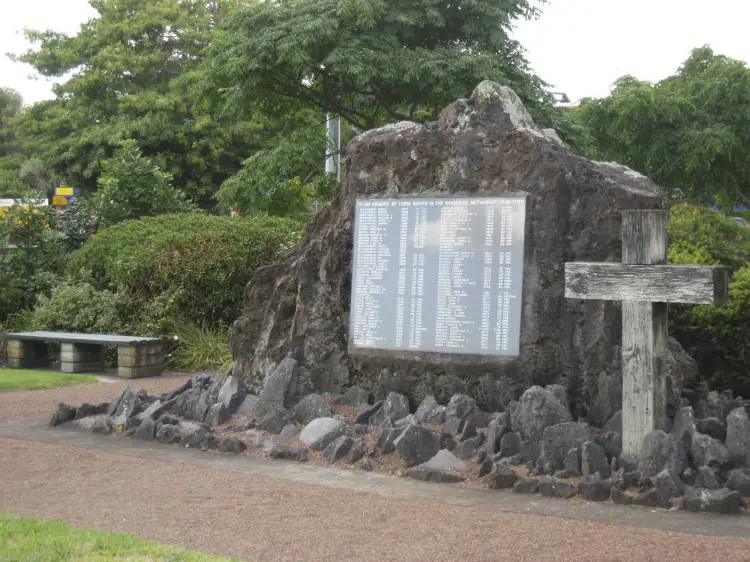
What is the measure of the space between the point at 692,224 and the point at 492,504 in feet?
20.3

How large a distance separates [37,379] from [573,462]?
8.42 meters

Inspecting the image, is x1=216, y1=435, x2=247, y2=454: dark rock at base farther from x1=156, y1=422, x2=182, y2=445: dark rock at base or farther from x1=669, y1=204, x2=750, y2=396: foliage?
x1=669, y1=204, x2=750, y2=396: foliage

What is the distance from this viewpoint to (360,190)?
8.59 m

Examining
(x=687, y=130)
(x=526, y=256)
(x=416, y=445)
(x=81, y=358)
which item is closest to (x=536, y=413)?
(x=416, y=445)

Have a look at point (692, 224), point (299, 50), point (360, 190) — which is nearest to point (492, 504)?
point (360, 190)

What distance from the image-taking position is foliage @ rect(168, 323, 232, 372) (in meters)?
13.1

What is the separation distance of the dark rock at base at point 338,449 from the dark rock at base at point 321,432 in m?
0.17

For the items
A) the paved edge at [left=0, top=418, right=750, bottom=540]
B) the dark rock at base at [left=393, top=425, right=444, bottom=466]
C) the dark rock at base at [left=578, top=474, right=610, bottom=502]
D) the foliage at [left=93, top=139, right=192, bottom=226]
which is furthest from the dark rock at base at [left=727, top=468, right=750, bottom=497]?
the foliage at [left=93, top=139, right=192, bottom=226]

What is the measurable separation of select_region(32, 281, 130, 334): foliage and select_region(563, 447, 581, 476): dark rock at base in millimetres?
9457

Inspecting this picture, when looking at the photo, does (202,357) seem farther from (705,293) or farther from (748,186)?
(748,186)

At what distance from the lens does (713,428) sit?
21.5ft

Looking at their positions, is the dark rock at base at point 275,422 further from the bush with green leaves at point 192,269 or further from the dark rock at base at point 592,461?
the bush with green leaves at point 192,269

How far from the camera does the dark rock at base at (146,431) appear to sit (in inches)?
308

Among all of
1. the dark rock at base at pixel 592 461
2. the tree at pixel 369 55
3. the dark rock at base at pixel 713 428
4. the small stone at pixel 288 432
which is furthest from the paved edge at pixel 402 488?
the tree at pixel 369 55
